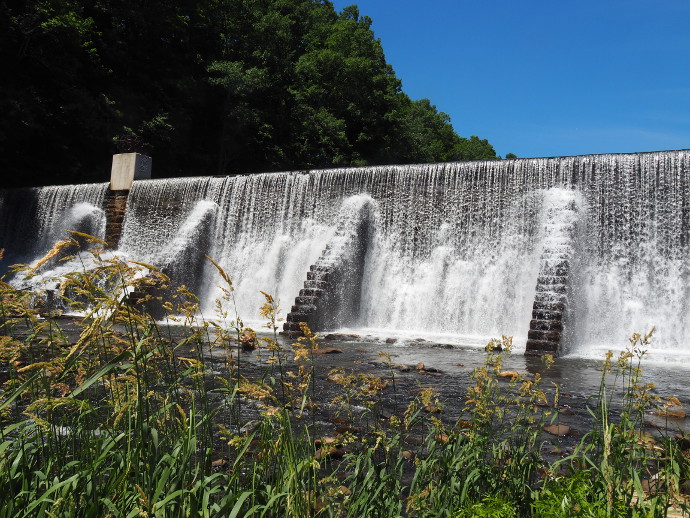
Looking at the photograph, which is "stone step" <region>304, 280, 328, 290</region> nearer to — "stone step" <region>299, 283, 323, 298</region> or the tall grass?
"stone step" <region>299, 283, 323, 298</region>

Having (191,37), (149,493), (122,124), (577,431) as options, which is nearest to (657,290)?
(577,431)

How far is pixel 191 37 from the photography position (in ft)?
115

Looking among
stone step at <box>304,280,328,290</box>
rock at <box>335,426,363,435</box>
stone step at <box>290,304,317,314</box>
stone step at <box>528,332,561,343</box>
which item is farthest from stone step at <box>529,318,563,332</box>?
rock at <box>335,426,363,435</box>

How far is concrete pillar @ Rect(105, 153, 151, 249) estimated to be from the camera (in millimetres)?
20973

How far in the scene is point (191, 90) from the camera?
32875mm

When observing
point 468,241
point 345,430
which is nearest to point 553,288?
point 468,241

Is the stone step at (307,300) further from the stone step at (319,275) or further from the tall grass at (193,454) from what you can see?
the tall grass at (193,454)

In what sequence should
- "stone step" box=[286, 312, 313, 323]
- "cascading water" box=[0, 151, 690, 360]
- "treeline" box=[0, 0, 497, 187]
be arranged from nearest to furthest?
"cascading water" box=[0, 151, 690, 360]
"stone step" box=[286, 312, 313, 323]
"treeline" box=[0, 0, 497, 187]

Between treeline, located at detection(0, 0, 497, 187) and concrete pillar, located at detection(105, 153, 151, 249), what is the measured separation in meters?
0.97

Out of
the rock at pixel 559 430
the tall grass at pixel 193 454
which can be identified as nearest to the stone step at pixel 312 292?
the rock at pixel 559 430

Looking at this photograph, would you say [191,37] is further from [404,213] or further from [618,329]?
[618,329]

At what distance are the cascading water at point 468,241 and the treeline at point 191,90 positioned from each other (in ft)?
24.1

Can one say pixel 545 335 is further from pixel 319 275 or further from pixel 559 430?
pixel 559 430

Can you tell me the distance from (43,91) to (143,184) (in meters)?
10.6
